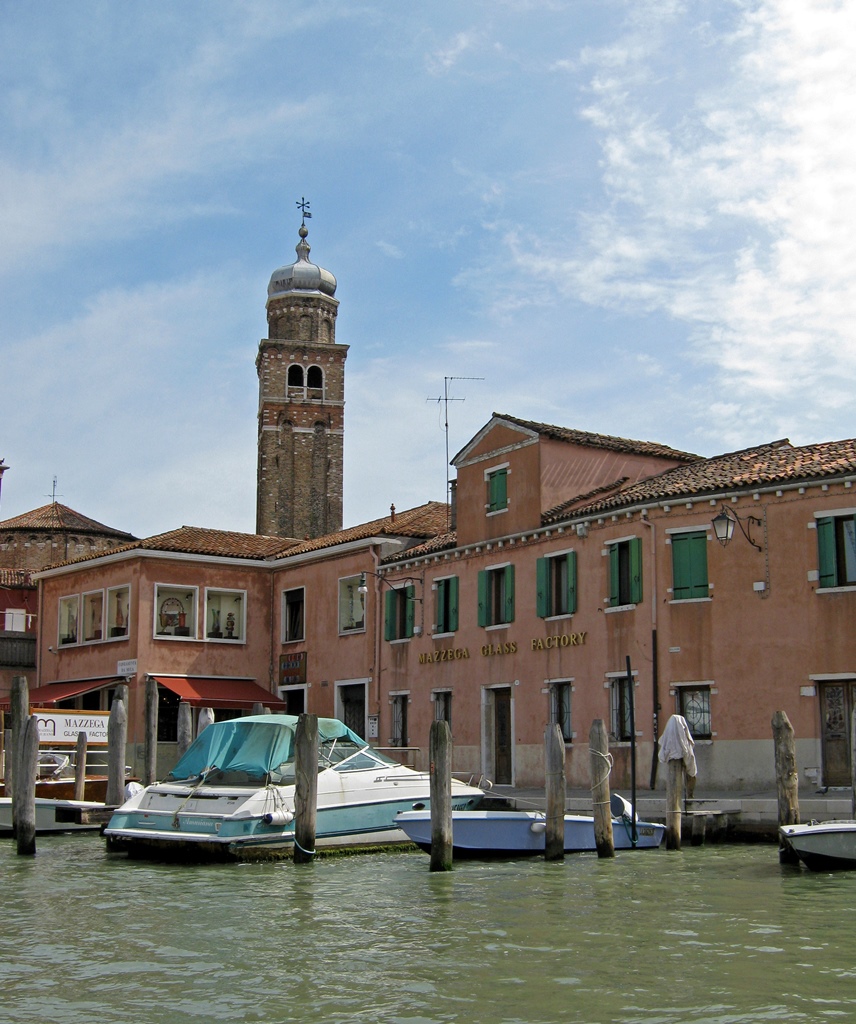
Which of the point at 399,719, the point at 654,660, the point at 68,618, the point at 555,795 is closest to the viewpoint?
the point at 555,795

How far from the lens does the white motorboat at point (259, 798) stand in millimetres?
16734

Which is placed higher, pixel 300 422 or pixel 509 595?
pixel 300 422

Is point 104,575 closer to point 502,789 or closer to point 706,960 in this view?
point 502,789

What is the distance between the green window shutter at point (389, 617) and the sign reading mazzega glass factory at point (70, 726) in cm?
784

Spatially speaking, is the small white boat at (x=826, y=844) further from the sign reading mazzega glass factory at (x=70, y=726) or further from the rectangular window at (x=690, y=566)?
the sign reading mazzega glass factory at (x=70, y=726)

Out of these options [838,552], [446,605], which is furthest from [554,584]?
[838,552]

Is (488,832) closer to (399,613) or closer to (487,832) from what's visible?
(487,832)

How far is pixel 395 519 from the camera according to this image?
1320 inches

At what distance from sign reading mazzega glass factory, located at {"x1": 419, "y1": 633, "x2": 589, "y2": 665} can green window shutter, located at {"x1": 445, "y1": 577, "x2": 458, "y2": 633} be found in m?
0.46

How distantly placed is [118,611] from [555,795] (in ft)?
65.6

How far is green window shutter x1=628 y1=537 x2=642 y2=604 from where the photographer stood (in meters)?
23.9

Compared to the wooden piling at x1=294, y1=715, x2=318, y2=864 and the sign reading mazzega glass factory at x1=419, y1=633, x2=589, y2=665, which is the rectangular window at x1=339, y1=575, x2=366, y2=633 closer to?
the sign reading mazzega glass factory at x1=419, y1=633, x2=589, y2=665

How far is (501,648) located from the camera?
1058 inches

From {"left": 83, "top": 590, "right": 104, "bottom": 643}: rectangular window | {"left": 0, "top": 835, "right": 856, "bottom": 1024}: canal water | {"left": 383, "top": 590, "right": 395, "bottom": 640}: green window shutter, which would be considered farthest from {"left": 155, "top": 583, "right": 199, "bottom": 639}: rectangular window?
{"left": 0, "top": 835, "right": 856, "bottom": 1024}: canal water
